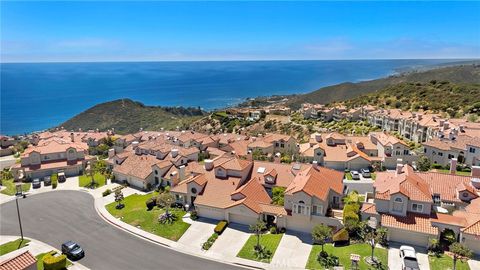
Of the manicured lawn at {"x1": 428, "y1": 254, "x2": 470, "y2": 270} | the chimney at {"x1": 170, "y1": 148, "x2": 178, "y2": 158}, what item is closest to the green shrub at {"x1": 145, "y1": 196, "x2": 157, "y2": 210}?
the chimney at {"x1": 170, "y1": 148, "x2": 178, "y2": 158}

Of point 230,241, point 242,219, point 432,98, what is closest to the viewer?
point 230,241

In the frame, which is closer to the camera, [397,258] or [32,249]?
[397,258]

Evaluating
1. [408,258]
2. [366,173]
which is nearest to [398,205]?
[408,258]

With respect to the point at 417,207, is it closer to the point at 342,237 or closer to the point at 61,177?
the point at 342,237

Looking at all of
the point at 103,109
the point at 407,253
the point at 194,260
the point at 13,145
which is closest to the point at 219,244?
the point at 194,260

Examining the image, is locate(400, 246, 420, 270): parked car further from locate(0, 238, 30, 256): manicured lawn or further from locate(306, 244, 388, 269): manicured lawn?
locate(0, 238, 30, 256): manicured lawn

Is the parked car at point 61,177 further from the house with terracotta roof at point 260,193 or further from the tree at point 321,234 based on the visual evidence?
the tree at point 321,234

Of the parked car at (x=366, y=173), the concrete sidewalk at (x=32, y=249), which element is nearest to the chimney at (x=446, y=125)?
the parked car at (x=366, y=173)

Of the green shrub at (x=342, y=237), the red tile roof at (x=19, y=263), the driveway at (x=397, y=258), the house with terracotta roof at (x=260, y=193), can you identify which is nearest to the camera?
the red tile roof at (x=19, y=263)
